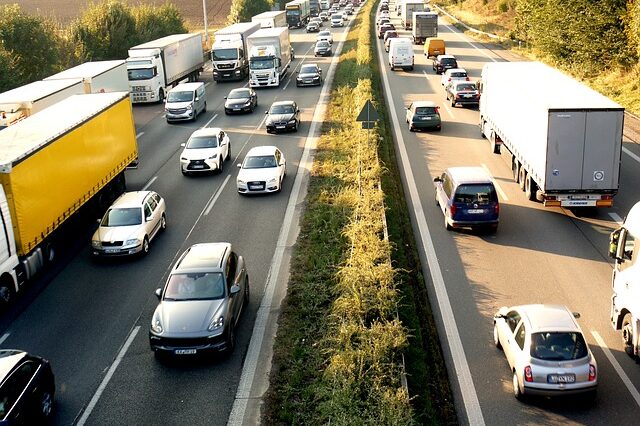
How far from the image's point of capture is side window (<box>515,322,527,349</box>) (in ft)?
44.2

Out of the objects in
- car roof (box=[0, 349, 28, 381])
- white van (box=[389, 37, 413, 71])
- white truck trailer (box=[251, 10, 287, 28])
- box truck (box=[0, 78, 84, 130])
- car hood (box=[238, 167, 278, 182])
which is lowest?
car hood (box=[238, 167, 278, 182])

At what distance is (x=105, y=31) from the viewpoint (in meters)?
58.6

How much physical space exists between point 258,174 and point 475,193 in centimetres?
829

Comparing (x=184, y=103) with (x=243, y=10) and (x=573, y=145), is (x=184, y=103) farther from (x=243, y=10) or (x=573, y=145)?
(x=243, y=10)

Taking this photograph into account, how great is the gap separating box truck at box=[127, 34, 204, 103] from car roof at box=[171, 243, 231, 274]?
31074mm

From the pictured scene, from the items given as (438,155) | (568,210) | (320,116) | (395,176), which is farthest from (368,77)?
(568,210)

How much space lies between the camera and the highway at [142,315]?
13.9m

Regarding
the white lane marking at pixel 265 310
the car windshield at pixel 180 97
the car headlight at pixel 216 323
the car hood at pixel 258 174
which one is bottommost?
the white lane marking at pixel 265 310

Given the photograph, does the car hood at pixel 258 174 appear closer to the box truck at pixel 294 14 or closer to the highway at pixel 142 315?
the highway at pixel 142 315

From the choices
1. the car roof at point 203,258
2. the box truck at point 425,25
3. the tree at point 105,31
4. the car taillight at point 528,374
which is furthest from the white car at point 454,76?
the car taillight at point 528,374

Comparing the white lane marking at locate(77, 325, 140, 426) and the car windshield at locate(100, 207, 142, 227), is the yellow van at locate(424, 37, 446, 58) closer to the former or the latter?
the car windshield at locate(100, 207, 142, 227)

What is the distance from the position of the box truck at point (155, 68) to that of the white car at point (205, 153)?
17639mm

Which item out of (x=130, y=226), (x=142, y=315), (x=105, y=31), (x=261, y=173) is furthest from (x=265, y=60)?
(x=142, y=315)

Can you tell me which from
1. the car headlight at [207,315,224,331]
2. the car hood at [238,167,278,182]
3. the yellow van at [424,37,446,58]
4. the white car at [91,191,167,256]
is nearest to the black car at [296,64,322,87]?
the yellow van at [424,37,446,58]
